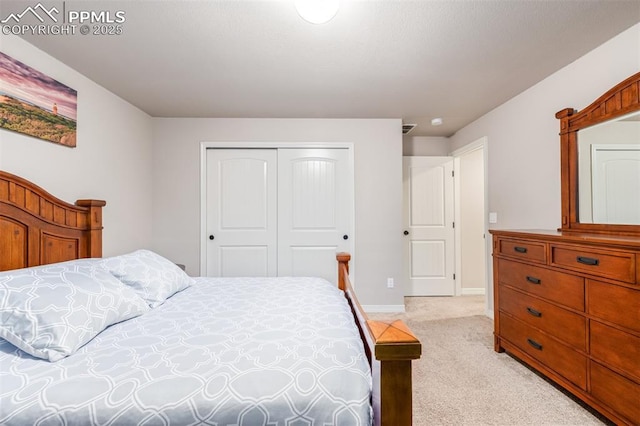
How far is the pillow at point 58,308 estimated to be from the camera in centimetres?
102

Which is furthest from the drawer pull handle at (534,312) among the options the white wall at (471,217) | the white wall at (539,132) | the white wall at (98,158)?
the white wall at (98,158)

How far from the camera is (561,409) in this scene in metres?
1.69

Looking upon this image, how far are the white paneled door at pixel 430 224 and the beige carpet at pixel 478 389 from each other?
49.8 inches

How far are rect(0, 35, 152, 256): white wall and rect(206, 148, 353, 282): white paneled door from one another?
2.40 ft

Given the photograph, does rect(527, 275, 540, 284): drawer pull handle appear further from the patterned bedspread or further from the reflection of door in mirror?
the patterned bedspread

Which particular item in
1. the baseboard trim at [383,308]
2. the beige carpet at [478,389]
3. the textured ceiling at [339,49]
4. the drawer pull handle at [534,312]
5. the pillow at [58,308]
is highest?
the textured ceiling at [339,49]

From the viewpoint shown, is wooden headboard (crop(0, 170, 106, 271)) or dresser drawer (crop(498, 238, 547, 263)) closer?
wooden headboard (crop(0, 170, 106, 271))

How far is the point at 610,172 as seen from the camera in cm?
191

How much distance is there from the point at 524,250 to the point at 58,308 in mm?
2721

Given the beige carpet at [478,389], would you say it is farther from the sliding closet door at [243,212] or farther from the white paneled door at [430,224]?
the sliding closet door at [243,212]

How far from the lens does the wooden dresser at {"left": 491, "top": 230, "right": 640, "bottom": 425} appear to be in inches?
55.4

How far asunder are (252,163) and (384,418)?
3080 mm

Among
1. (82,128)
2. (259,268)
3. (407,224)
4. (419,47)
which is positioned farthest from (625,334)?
(82,128)

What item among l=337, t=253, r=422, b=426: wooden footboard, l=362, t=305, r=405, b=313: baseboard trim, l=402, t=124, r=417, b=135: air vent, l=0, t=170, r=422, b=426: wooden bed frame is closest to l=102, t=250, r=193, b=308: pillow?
l=0, t=170, r=422, b=426: wooden bed frame
